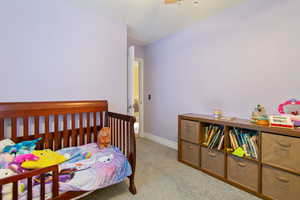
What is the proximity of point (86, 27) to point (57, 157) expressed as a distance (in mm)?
1701

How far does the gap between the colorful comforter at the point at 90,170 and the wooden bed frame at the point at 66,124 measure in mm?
90

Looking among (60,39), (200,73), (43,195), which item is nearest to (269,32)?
(200,73)

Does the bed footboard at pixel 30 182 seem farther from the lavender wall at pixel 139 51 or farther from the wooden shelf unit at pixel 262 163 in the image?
the lavender wall at pixel 139 51

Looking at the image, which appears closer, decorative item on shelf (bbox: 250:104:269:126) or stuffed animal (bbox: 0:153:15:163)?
stuffed animal (bbox: 0:153:15:163)

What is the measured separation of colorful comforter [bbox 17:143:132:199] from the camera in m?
1.15

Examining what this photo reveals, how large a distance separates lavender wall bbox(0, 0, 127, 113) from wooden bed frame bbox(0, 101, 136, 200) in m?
0.16

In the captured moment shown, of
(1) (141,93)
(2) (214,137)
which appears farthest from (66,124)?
(1) (141,93)

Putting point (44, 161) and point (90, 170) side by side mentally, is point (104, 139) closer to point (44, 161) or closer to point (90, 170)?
point (90, 170)

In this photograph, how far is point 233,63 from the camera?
2.01 m

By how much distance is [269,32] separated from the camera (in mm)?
1697

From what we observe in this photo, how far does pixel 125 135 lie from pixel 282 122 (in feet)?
5.34

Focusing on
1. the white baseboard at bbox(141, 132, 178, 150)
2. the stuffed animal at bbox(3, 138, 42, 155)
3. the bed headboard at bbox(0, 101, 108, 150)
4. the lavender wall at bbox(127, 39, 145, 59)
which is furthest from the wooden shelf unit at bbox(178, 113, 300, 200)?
the lavender wall at bbox(127, 39, 145, 59)

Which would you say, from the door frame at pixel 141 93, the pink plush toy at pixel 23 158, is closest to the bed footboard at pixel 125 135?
the pink plush toy at pixel 23 158

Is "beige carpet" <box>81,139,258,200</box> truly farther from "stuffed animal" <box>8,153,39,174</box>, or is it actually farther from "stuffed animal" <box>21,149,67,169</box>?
Answer: "stuffed animal" <box>8,153,39,174</box>
